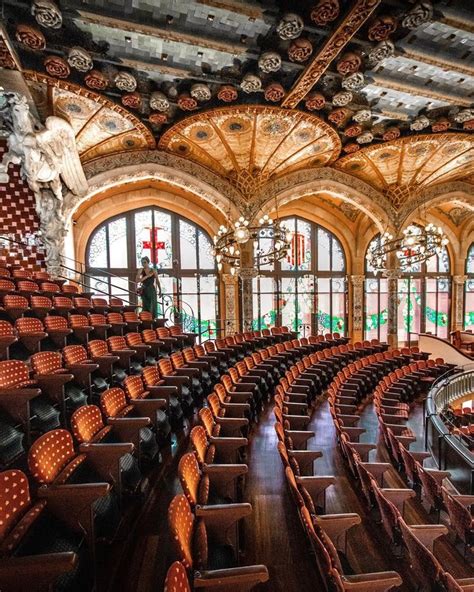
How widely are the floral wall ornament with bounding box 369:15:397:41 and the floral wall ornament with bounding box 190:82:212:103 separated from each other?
9.04 feet

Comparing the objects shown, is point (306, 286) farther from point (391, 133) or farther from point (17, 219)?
point (17, 219)

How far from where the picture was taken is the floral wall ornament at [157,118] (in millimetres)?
6730

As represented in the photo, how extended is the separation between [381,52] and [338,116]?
181cm

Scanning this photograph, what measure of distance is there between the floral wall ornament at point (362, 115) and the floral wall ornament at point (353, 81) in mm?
897

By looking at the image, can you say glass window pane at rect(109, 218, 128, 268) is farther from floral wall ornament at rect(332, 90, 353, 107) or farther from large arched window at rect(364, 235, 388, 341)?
large arched window at rect(364, 235, 388, 341)

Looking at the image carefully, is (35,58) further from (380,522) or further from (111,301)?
(380,522)

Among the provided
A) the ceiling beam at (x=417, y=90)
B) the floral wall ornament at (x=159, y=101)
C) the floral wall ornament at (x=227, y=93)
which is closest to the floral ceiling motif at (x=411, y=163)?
the ceiling beam at (x=417, y=90)

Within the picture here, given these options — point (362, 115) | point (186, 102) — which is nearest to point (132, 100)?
point (186, 102)

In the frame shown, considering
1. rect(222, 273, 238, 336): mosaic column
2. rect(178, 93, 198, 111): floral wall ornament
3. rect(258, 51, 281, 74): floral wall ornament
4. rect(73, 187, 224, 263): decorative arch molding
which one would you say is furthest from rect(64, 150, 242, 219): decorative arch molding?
rect(258, 51, 281, 74): floral wall ornament

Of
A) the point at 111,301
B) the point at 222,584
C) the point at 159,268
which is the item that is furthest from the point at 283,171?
the point at 222,584

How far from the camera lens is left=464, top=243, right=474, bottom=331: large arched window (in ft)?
49.2

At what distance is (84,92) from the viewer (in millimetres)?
5781

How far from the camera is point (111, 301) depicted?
6.91 m

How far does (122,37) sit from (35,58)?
1434mm
